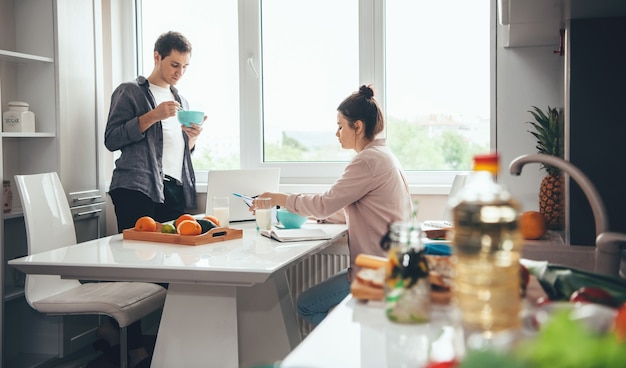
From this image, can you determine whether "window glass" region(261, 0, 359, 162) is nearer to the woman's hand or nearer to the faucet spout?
the woman's hand

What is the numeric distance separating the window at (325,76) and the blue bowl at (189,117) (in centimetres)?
74

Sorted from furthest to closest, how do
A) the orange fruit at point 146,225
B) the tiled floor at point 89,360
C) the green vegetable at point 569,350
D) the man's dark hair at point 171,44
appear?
the tiled floor at point 89,360, the man's dark hair at point 171,44, the orange fruit at point 146,225, the green vegetable at point 569,350

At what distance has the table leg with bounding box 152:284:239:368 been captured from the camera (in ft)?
7.40

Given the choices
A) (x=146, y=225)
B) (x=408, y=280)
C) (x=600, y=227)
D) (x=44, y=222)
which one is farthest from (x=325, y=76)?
(x=408, y=280)

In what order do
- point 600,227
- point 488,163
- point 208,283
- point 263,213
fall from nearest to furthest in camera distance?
point 488,163 < point 600,227 < point 208,283 < point 263,213

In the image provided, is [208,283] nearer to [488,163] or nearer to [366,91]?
[366,91]

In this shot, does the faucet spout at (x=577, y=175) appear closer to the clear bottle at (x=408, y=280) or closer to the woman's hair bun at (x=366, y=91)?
the clear bottle at (x=408, y=280)

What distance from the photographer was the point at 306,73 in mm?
3777

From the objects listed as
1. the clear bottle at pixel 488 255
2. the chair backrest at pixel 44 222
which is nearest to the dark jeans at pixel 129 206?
the chair backrest at pixel 44 222

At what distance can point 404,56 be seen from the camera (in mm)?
3629

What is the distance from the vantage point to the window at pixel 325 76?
3.55 meters

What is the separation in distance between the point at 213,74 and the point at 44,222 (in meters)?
1.39

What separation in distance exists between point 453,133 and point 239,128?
1216mm

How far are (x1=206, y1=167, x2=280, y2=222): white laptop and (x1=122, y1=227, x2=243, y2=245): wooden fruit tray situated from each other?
16.3 inches
